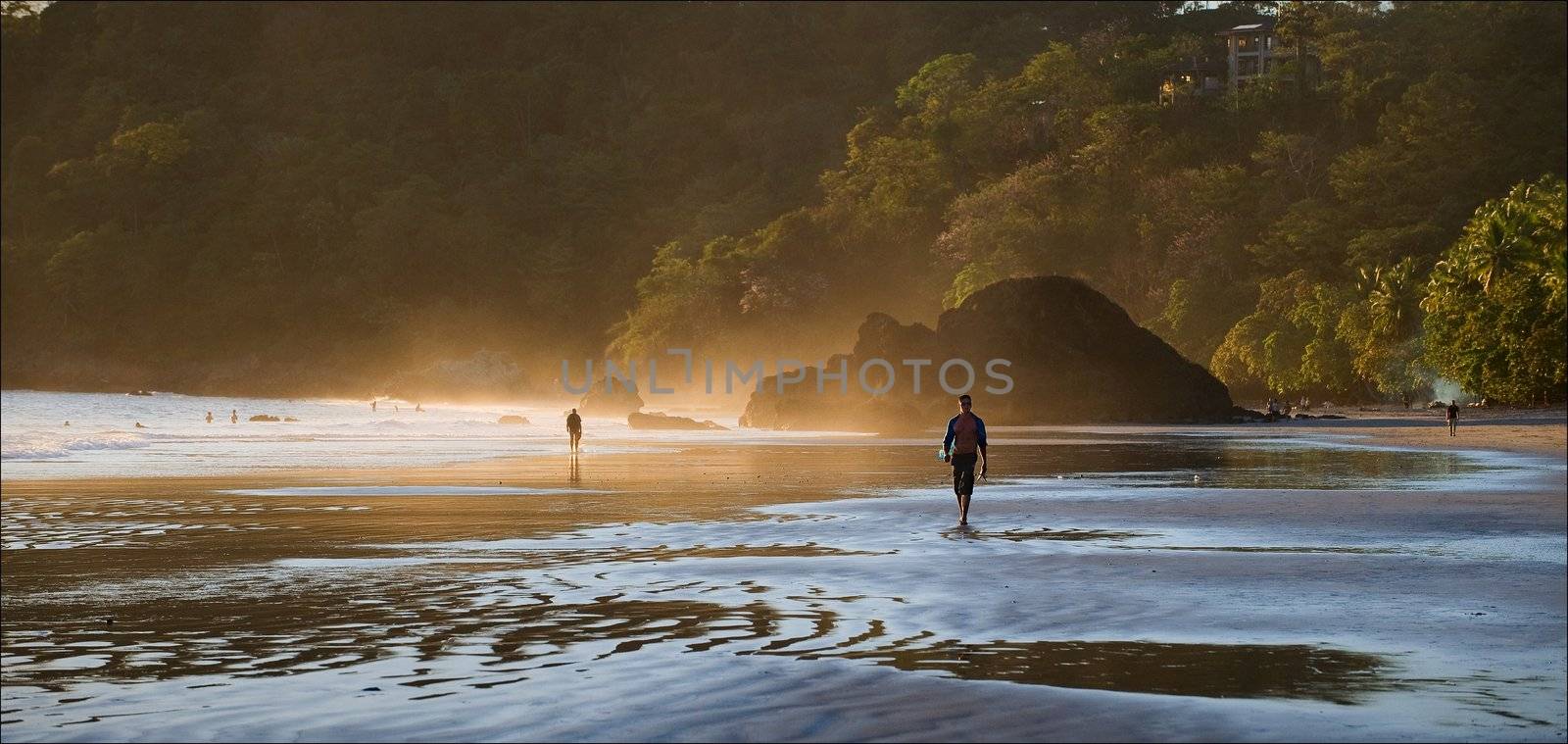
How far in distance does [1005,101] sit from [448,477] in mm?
80962

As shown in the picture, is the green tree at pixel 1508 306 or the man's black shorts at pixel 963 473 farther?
the green tree at pixel 1508 306

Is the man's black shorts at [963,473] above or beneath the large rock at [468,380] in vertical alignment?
beneath

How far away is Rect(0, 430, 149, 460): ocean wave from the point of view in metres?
38.4

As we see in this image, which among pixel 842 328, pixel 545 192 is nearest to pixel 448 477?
pixel 842 328

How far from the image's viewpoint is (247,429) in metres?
61.1

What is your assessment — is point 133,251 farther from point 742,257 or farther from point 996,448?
point 996,448

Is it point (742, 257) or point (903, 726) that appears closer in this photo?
point (903, 726)

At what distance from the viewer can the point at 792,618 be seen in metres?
12.1

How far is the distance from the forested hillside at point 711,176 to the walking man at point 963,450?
45926 mm

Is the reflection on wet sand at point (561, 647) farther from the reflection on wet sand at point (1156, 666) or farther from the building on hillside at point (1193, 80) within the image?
the building on hillside at point (1193, 80)

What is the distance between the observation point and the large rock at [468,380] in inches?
4847

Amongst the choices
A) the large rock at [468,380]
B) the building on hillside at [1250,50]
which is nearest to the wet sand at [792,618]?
the building on hillside at [1250,50]

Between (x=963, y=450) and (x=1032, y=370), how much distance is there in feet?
142

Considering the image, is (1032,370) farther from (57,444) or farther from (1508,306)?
(57,444)
